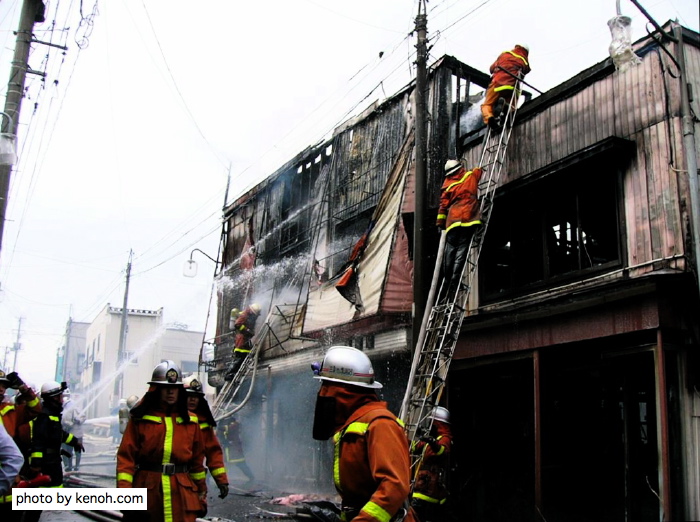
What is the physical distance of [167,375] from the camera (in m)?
5.55

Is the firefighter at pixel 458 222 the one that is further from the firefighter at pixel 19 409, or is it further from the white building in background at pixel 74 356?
the white building in background at pixel 74 356

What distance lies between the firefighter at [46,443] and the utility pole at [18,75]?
14.6ft

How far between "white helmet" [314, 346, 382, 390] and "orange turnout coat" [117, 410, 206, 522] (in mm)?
2318

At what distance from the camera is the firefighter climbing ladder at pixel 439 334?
339 inches

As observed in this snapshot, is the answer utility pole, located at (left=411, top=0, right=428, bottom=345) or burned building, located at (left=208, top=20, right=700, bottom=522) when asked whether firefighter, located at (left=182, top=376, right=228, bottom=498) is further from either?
burned building, located at (left=208, top=20, right=700, bottom=522)

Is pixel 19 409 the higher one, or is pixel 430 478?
pixel 19 409

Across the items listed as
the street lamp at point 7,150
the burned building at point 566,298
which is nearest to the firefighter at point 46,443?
the street lamp at point 7,150

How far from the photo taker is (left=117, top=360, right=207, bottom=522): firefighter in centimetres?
522

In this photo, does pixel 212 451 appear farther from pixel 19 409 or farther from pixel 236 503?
pixel 236 503

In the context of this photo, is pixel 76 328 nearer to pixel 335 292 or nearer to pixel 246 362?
pixel 246 362

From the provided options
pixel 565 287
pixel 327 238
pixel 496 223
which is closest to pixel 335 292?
pixel 327 238

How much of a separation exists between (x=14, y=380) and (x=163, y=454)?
2877mm

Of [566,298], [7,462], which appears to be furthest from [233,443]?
[7,462]

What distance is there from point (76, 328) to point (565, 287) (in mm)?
75978
